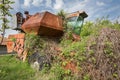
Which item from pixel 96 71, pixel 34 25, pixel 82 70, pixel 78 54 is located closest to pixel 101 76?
pixel 96 71

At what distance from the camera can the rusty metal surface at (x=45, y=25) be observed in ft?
28.1

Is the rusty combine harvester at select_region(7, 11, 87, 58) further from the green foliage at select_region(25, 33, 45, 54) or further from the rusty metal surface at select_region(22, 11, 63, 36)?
the green foliage at select_region(25, 33, 45, 54)

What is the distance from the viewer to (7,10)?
11.0m

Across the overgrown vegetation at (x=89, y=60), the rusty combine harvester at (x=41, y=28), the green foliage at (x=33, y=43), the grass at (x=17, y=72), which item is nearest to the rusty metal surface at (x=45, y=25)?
the rusty combine harvester at (x=41, y=28)

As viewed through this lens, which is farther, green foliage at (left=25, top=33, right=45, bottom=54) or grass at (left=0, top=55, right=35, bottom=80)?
green foliage at (left=25, top=33, right=45, bottom=54)

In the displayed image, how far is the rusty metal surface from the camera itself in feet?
28.1

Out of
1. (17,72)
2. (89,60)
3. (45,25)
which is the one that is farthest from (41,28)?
(89,60)

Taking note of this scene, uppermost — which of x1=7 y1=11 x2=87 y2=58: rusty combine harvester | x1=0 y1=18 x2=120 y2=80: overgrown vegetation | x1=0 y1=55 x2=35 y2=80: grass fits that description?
x1=7 y1=11 x2=87 y2=58: rusty combine harvester

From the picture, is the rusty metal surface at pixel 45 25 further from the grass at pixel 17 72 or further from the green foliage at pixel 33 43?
the grass at pixel 17 72

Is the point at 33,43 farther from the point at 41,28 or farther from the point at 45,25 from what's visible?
the point at 45,25

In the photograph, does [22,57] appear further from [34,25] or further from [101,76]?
[101,76]

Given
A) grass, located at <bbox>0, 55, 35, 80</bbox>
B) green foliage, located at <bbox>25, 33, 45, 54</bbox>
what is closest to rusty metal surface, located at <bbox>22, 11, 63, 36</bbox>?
green foliage, located at <bbox>25, 33, 45, 54</bbox>

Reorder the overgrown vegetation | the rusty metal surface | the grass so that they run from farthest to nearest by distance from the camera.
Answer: the rusty metal surface, the grass, the overgrown vegetation

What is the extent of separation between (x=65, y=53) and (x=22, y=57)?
305 centimetres
